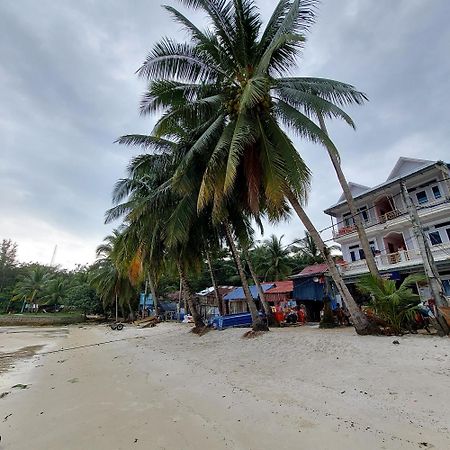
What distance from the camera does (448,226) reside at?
17.9m

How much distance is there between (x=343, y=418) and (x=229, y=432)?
1595 mm

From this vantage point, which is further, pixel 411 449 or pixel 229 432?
pixel 229 432

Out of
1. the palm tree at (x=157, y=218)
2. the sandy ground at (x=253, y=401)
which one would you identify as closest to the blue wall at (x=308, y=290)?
the palm tree at (x=157, y=218)

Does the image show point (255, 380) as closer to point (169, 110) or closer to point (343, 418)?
point (343, 418)

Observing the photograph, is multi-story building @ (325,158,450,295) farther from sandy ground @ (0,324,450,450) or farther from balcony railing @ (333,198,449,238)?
sandy ground @ (0,324,450,450)

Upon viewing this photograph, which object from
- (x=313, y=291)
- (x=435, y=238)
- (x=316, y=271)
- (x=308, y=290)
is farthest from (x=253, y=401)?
(x=435, y=238)

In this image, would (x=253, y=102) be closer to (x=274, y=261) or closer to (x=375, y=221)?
(x=375, y=221)

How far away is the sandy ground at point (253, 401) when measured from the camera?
3604mm

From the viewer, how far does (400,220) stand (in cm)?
1969

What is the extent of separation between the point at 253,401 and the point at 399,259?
682 inches

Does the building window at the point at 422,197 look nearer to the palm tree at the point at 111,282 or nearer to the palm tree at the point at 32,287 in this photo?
the palm tree at the point at 111,282

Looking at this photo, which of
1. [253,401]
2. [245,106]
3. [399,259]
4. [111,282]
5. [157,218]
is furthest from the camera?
[111,282]

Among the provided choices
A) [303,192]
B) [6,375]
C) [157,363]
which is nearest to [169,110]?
[303,192]

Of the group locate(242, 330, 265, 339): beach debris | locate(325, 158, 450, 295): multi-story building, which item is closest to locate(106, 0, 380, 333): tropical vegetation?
locate(242, 330, 265, 339): beach debris
